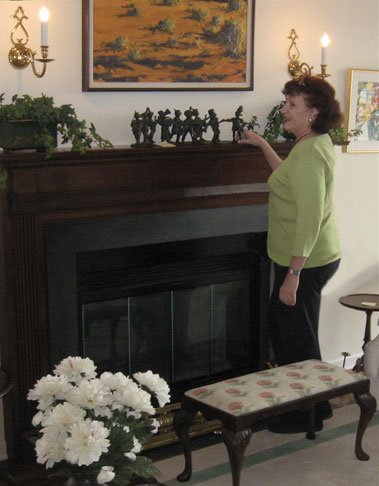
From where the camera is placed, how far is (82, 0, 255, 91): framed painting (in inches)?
122

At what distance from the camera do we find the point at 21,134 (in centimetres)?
282

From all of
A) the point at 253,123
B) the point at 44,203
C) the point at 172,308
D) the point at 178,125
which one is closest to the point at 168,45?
the point at 178,125

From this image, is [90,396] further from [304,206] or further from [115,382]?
[304,206]

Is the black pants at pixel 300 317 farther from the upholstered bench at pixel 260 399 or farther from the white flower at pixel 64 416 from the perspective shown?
the white flower at pixel 64 416

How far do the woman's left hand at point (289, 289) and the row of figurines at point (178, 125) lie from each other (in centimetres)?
68

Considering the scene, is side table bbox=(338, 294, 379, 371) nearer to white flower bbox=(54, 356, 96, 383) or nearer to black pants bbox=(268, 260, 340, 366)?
black pants bbox=(268, 260, 340, 366)

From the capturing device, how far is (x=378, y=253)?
14.3 ft

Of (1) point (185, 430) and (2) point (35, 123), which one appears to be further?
(1) point (185, 430)

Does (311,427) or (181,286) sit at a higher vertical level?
(181,286)

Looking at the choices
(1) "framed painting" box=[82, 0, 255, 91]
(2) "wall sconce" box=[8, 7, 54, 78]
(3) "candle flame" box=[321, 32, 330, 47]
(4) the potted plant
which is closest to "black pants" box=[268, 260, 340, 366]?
(1) "framed painting" box=[82, 0, 255, 91]

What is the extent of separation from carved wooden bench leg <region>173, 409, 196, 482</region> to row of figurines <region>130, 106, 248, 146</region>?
1.11m

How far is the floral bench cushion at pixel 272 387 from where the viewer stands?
290 cm

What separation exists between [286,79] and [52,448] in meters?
2.45

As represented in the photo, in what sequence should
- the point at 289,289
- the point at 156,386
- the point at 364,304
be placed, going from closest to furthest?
the point at 156,386 → the point at 289,289 → the point at 364,304
